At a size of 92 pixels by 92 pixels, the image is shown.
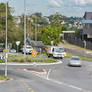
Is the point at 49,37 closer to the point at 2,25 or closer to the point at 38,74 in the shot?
the point at 2,25

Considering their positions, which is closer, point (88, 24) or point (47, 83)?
point (47, 83)

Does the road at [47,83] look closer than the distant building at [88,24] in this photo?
Yes

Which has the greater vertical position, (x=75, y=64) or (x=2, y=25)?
(x=2, y=25)

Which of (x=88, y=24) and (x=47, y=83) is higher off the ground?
(x=88, y=24)

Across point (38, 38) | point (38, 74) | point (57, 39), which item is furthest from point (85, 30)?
point (38, 74)

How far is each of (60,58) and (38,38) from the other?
1901 inches

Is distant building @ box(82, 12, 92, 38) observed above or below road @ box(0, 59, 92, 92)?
above

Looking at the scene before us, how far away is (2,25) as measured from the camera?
196ft

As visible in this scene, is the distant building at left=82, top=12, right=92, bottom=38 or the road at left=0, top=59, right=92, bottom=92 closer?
the road at left=0, top=59, right=92, bottom=92

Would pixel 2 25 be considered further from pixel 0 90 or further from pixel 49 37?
pixel 0 90

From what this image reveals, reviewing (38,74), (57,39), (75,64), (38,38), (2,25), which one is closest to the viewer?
(38,74)

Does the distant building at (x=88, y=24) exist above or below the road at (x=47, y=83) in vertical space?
above

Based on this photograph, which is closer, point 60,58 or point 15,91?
point 15,91

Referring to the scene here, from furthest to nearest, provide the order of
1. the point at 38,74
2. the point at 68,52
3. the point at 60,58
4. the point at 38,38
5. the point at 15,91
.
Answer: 1. the point at 38,38
2. the point at 68,52
3. the point at 60,58
4. the point at 38,74
5. the point at 15,91
